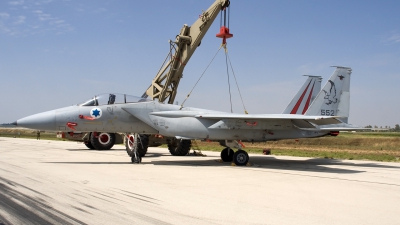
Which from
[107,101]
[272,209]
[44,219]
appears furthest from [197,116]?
[44,219]

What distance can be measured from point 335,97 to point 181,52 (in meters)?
8.58

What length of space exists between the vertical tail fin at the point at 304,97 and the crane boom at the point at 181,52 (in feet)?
18.0

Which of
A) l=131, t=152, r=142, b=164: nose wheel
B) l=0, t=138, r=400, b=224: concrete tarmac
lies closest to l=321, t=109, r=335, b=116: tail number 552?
l=0, t=138, r=400, b=224: concrete tarmac

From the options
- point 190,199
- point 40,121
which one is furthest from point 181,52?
point 190,199

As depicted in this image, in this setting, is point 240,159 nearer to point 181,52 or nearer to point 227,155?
point 227,155

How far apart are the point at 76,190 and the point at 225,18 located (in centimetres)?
1267

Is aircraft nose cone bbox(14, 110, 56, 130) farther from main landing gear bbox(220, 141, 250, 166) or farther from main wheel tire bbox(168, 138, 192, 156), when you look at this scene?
main wheel tire bbox(168, 138, 192, 156)

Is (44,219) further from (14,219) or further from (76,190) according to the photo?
(76,190)

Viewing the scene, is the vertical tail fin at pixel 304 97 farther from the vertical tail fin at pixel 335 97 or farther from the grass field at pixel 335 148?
the grass field at pixel 335 148

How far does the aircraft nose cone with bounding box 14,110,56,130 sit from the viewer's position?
470 inches

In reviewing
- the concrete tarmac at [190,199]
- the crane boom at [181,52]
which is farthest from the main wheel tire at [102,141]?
the concrete tarmac at [190,199]

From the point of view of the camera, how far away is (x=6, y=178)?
27.9 ft

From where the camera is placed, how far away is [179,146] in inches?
693

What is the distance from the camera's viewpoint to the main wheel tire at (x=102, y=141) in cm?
2248
